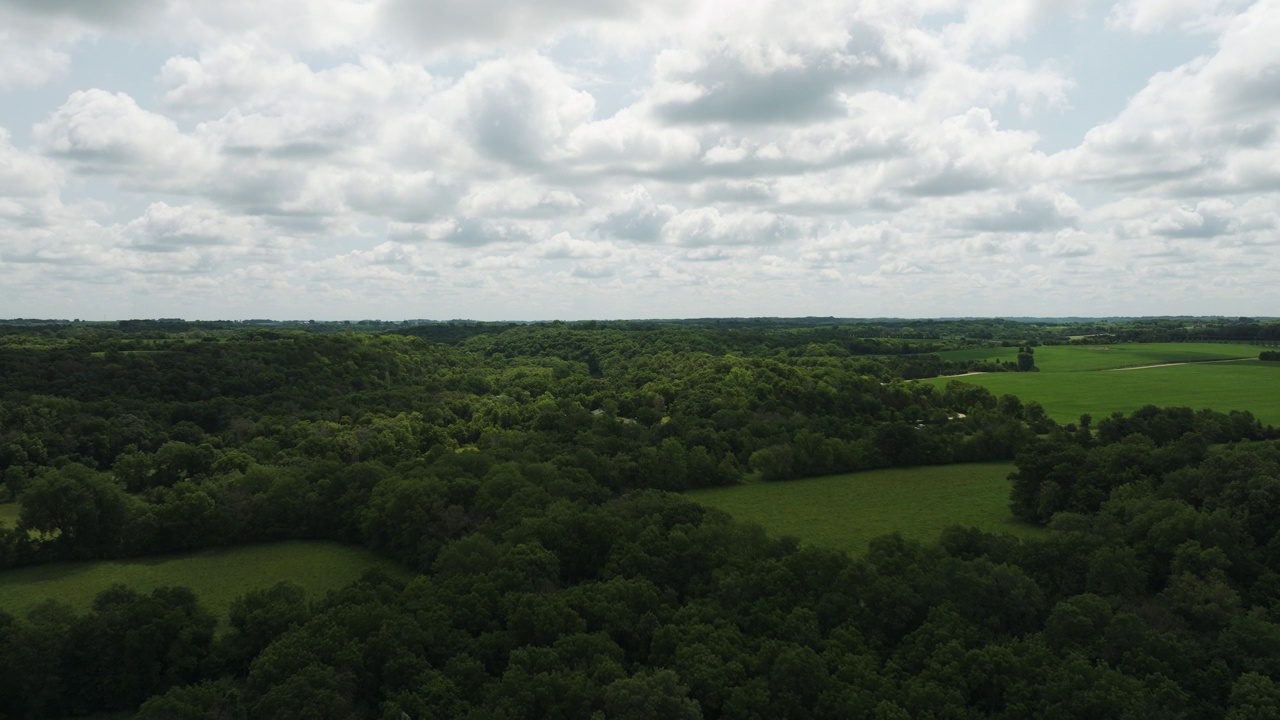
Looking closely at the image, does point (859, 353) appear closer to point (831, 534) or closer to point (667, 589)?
point (831, 534)

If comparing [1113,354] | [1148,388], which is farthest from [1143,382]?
[1113,354]

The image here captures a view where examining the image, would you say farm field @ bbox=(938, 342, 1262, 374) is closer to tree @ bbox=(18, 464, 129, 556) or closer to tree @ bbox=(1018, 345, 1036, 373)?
tree @ bbox=(1018, 345, 1036, 373)

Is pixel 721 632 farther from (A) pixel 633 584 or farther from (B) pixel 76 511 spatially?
(B) pixel 76 511

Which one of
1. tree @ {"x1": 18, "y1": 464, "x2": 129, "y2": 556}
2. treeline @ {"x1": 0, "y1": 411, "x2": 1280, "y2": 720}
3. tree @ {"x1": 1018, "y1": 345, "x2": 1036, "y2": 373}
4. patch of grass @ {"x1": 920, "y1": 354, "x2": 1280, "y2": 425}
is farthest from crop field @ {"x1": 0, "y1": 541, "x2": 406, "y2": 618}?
tree @ {"x1": 1018, "y1": 345, "x2": 1036, "y2": 373}

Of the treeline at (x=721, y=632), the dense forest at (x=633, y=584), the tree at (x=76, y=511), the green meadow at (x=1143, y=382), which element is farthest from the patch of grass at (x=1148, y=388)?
the tree at (x=76, y=511)

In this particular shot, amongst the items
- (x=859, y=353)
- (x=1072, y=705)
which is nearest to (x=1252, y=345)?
(x=859, y=353)

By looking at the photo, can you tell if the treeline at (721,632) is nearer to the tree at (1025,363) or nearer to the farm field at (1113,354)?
the tree at (1025,363)
